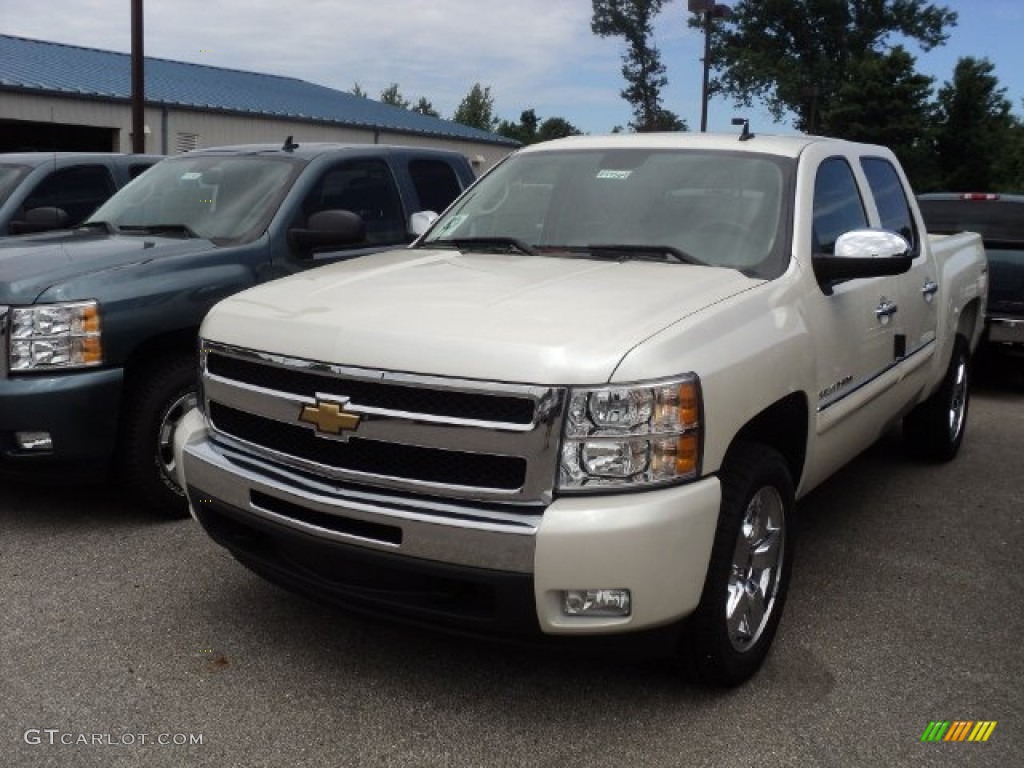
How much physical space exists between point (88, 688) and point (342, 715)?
0.85 metres

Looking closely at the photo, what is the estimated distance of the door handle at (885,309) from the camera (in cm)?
448

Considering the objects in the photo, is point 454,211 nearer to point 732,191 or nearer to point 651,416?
point 732,191

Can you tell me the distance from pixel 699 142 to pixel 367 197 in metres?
2.45

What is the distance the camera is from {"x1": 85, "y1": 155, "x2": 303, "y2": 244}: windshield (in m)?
5.67

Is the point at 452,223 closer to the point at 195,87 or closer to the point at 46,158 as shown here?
the point at 46,158

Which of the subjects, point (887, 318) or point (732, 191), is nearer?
point (732, 191)

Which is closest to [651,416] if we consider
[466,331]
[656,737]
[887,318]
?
[466,331]

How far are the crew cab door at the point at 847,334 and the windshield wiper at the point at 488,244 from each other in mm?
1116

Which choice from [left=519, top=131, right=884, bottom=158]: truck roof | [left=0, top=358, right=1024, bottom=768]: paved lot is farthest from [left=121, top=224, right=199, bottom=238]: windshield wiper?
[left=519, top=131, right=884, bottom=158]: truck roof

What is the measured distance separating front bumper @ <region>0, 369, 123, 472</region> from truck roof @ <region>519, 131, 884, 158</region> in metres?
2.29

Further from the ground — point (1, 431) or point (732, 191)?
point (732, 191)

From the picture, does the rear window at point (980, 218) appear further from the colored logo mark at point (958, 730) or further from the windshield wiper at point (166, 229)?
the colored logo mark at point (958, 730)

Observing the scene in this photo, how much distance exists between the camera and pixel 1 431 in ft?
14.9

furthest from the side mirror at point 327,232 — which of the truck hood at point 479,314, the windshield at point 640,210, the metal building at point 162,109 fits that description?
the metal building at point 162,109
